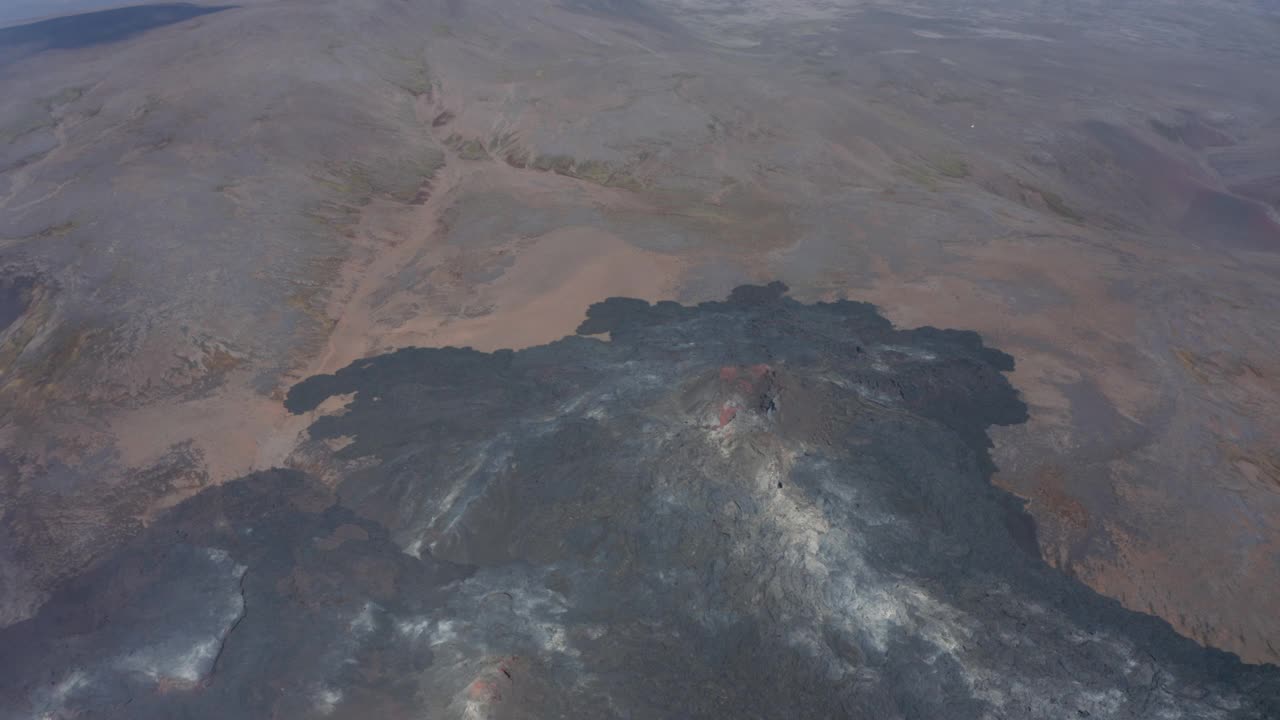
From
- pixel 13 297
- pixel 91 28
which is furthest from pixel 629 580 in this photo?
pixel 91 28

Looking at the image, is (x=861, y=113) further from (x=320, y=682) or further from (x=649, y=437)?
(x=320, y=682)

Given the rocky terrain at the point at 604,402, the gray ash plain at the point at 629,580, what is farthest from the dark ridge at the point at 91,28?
the gray ash plain at the point at 629,580

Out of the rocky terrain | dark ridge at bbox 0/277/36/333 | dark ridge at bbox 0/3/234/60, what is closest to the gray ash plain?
the rocky terrain

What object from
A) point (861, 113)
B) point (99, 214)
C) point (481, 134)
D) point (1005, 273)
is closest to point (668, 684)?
point (1005, 273)

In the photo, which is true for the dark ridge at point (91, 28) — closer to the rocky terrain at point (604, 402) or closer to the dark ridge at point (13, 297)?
the rocky terrain at point (604, 402)

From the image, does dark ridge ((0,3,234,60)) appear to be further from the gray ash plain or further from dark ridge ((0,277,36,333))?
the gray ash plain
